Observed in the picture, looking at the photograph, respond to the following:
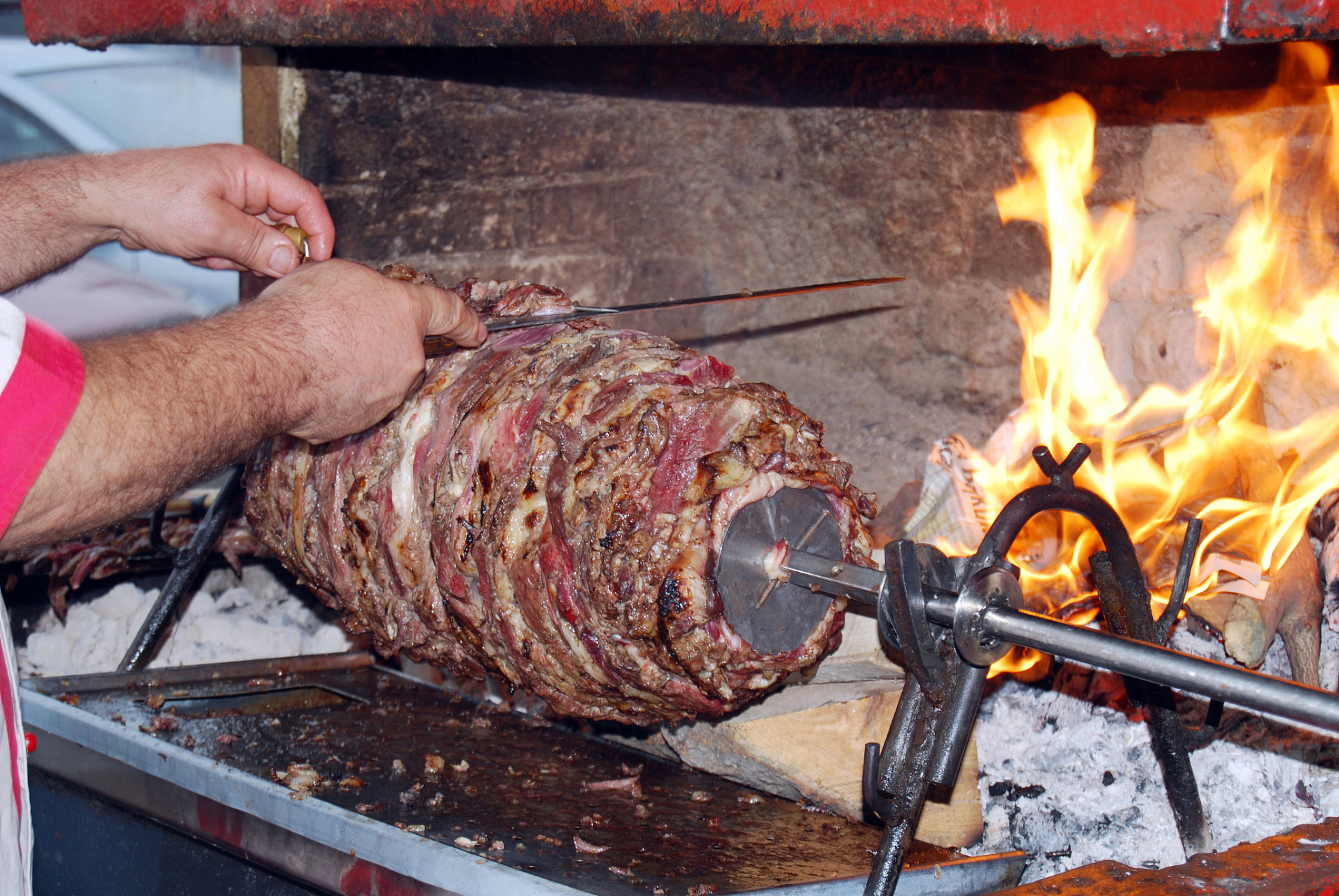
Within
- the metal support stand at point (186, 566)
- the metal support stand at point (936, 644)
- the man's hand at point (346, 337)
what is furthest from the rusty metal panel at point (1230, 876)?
the metal support stand at point (186, 566)

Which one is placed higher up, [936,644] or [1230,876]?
[936,644]

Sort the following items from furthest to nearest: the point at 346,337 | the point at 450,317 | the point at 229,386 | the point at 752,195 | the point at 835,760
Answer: the point at 752,195, the point at 835,760, the point at 450,317, the point at 346,337, the point at 229,386

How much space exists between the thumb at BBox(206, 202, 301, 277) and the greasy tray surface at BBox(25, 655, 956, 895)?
0.99 meters

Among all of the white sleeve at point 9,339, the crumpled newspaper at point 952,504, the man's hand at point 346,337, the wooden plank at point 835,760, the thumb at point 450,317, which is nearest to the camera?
the white sleeve at point 9,339

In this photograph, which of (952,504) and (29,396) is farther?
(952,504)

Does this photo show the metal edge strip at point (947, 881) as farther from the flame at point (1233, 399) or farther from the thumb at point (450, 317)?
the thumb at point (450, 317)

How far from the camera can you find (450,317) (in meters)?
1.84

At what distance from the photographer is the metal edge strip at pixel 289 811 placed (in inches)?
63.0

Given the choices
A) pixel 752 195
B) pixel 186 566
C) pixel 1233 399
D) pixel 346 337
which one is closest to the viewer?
pixel 346 337

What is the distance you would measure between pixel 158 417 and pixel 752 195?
2.45 m

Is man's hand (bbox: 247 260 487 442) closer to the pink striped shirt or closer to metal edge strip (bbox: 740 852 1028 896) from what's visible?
the pink striped shirt

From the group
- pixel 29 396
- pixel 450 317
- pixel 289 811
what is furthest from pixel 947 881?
pixel 29 396

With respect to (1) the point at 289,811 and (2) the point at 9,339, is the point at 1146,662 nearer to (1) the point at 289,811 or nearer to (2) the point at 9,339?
(2) the point at 9,339

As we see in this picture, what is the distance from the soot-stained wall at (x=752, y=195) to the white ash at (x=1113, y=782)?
0.82 m
